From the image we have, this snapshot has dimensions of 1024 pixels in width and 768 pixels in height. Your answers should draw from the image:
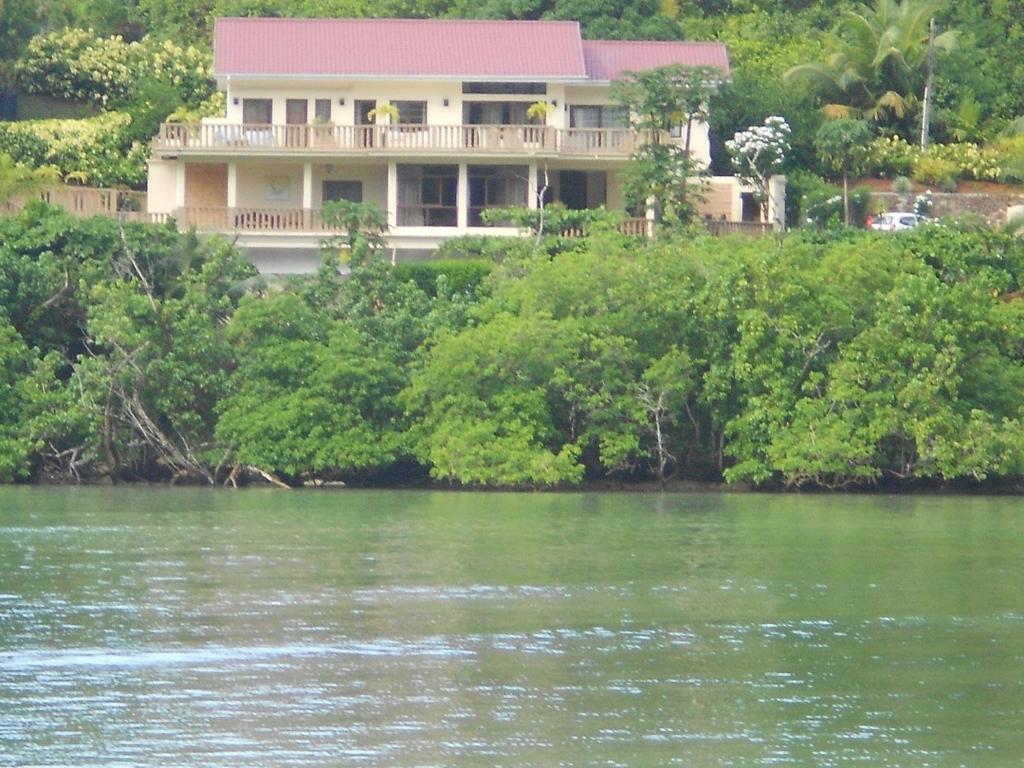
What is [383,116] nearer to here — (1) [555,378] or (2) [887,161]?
(2) [887,161]

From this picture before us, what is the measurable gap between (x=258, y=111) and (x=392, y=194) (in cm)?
431

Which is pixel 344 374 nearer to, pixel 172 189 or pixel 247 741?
pixel 172 189

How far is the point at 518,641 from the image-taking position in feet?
64.0

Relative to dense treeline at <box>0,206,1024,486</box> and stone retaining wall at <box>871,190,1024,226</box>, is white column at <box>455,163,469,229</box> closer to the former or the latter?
dense treeline at <box>0,206,1024,486</box>

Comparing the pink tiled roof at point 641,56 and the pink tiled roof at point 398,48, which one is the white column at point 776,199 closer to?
the pink tiled roof at point 641,56

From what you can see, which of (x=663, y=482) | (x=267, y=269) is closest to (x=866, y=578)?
(x=663, y=482)

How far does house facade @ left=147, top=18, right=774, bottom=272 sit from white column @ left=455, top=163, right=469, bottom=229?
3 cm

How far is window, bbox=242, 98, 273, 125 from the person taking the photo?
49.3 meters

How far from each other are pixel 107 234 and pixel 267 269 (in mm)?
5945

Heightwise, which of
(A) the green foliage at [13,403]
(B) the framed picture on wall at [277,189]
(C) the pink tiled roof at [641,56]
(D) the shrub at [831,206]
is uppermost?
(C) the pink tiled roof at [641,56]

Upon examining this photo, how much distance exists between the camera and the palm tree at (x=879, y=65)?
5294 centimetres

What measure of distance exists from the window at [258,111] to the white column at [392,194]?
3.62 meters

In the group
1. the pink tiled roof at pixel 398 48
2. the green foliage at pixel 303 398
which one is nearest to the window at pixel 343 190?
the pink tiled roof at pixel 398 48

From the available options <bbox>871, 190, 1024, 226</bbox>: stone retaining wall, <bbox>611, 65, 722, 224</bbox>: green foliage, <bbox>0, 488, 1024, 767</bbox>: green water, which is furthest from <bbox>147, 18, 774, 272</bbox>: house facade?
<bbox>0, 488, 1024, 767</bbox>: green water
